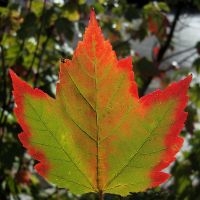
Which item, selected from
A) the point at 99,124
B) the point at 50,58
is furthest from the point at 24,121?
the point at 50,58

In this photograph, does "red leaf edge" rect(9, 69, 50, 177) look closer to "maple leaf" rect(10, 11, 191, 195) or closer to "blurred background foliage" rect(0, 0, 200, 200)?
"maple leaf" rect(10, 11, 191, 195)

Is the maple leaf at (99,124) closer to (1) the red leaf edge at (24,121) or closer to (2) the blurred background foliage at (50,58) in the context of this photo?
(1) the red leaf edge at (24,121)

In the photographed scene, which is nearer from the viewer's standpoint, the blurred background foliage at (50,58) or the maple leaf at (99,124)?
the maple leaf at (99,124)

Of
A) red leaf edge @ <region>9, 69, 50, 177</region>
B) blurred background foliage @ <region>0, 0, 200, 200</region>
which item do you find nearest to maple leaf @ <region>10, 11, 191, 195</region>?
red leaf edge @ <region>9, 69, 50, 177</region>

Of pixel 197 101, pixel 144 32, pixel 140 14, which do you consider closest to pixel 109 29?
pixel 140 14

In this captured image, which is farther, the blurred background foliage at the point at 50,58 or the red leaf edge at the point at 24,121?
the blurred background foliage at the point at 50,58

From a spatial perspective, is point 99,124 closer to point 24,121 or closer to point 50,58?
point 24,121

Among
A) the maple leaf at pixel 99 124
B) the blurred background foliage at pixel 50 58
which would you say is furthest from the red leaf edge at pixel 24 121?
the blurred background foliage at pixel 50 58

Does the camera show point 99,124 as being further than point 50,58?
No

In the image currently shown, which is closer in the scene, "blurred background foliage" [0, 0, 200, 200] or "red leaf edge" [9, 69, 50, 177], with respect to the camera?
"red leaf edge" [9, 69, 50, 177]
